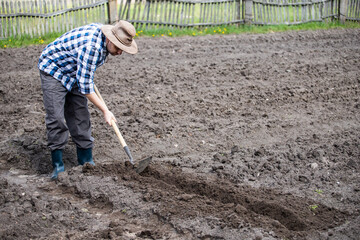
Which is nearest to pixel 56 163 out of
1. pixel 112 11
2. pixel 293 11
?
pixel 112 11

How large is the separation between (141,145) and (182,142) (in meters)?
0.54

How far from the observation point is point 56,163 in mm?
5141

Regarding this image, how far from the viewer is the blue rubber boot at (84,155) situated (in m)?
5.31

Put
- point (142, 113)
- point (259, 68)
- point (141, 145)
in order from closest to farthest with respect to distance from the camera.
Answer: point (141, 145) → point (142, 113) → point (259, 68)

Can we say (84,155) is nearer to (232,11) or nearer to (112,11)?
(112,11)

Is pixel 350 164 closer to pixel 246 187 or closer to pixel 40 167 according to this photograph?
pixel 246 187

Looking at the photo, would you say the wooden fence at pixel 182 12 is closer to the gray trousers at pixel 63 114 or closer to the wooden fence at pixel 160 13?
the wooden fence at pixel 160 13

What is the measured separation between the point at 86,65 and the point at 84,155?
127cm

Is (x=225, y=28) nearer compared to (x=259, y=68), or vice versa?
(x=259, y=68)

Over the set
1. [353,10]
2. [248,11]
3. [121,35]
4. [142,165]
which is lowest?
[142,165]

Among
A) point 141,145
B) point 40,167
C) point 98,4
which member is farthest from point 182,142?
point 98,4

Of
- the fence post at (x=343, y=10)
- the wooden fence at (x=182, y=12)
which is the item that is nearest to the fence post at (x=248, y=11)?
the wooden fence at (x=182, y=12)

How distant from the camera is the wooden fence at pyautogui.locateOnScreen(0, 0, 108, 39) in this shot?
34.0 ft

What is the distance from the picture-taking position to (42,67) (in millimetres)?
4816
